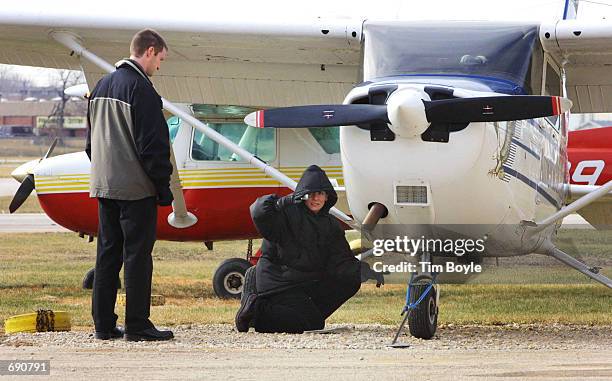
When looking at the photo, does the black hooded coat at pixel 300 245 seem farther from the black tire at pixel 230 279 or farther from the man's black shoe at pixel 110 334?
the black tire at pixel 230 279

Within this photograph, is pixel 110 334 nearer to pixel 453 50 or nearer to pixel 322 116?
pixel 322 116

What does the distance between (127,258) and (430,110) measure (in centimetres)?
207

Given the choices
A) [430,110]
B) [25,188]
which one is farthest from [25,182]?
[430,110]

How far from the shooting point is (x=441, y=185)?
818 cm

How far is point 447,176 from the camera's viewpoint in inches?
321

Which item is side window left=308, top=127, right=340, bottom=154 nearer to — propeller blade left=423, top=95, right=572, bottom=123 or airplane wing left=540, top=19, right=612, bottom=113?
airplane wing left=540, top=19, right=612, bottom=113

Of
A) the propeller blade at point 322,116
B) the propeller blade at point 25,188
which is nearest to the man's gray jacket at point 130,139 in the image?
the propeller blade at point 322,116

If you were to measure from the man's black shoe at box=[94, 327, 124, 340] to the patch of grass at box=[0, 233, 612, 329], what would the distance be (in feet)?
5.43

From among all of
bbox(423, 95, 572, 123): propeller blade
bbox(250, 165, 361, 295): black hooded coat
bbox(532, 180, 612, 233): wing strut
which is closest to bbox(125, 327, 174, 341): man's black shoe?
bbox(250, 165, 361, 295): black hooded coat

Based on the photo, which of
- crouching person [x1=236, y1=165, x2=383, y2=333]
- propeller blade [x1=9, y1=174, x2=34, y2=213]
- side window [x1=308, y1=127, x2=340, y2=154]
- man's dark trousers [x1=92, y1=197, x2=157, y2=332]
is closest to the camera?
man's dark trousers [x1=92, y1=197, x2=157, y2=332]

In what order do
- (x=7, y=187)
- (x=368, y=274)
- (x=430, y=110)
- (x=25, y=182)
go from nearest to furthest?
(x=430, y=110) < (x=368, y=274) < (x=25, y=182) < (x=7, y=187)

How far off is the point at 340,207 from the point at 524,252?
2908 millimetres

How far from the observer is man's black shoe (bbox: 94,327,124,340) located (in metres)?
7.84

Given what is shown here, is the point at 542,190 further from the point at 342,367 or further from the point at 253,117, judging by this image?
the point at 342,367
